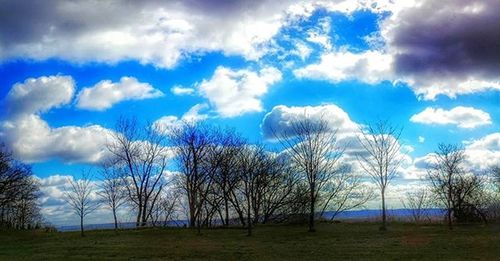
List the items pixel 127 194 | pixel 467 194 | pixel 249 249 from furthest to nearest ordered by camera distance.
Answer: pixel 127 194 → pixel 467 194 → pixel 249 249

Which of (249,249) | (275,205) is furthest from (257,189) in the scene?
(249,249)

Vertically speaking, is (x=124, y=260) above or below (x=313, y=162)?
below

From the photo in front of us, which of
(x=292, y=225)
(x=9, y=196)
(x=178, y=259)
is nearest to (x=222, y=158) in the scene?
(x=292, y=225)

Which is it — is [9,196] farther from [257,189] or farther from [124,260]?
[124,260]

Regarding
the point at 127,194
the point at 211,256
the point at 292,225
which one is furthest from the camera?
the point at 127,194

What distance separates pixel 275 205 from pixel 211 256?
33.8 m

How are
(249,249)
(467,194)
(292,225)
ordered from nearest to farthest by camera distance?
(249,249) → (467,194) → (292,225)

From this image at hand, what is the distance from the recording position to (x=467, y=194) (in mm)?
52844

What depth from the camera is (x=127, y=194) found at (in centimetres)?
6303

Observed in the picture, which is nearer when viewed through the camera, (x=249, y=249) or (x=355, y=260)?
(x=355, y=260)

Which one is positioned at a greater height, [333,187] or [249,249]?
[333,187]

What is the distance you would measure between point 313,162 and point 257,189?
9309 mm

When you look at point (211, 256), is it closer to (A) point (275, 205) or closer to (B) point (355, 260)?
(B) point (355, 260)

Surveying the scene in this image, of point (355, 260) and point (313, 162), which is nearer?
point (355, 260)
